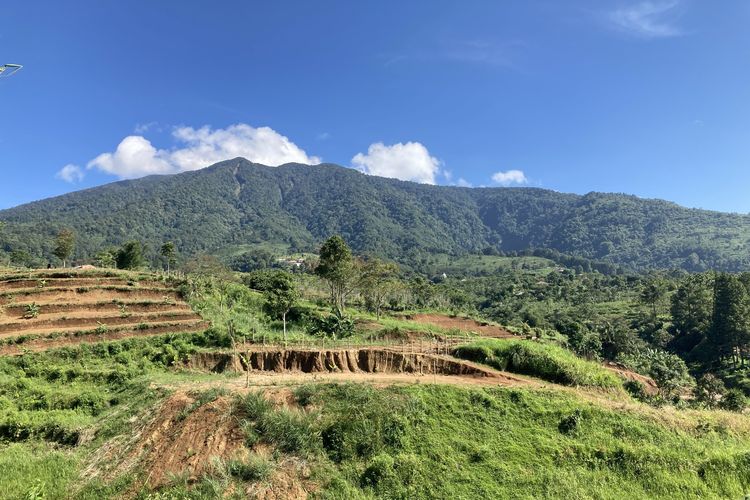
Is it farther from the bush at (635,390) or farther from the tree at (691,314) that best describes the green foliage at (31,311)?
the tree at (691,314)

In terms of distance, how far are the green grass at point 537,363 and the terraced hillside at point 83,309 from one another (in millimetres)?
19611

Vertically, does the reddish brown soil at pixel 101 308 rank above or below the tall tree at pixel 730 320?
above

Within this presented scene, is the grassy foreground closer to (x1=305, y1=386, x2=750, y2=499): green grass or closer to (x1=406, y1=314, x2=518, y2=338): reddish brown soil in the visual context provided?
(x1=305, y1=386, x2=750, y2=499): green grass

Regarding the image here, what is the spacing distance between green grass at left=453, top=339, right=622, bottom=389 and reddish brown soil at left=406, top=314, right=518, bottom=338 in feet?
74.8

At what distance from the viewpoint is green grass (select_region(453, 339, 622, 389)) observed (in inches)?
854

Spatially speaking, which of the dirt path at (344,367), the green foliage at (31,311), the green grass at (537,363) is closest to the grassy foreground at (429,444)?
the green grass at (537,363)

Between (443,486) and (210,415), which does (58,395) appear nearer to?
(210,415)

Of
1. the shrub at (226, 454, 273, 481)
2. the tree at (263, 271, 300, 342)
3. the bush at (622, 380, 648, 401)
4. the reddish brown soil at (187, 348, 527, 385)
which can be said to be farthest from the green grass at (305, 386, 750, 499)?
the tree at (263, 271, 300, 342)

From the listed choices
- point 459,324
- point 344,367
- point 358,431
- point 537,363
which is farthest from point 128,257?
point 537,363

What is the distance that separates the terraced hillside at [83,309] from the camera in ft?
90.2

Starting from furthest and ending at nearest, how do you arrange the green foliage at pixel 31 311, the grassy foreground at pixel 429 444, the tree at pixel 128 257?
the tree at pixel 128 257 < the green foliage at pixel 31 311 < the grassy foreground at pixel 429 444

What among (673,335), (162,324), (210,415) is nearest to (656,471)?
(210,415)

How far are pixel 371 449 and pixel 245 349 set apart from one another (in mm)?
13260

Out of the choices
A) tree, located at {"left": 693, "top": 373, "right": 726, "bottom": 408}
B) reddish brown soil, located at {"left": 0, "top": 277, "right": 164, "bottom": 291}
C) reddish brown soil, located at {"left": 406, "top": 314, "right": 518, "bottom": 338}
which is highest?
reddish brown soil, located at {"left": 0, "top": 277, "right": 164, "bottom": 291}
